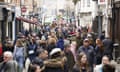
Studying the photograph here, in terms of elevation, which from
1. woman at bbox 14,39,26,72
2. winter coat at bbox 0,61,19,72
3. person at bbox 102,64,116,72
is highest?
person at bbox 102,64,116,72

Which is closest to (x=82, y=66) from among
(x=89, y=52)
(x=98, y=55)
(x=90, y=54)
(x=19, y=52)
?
(x=90, y=54)

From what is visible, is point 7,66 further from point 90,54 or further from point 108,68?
point 90,54

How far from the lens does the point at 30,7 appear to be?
69000 mm

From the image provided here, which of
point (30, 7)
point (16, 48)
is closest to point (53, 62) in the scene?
point (16, 48)

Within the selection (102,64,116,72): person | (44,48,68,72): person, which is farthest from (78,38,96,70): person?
(102,64,116,72): person

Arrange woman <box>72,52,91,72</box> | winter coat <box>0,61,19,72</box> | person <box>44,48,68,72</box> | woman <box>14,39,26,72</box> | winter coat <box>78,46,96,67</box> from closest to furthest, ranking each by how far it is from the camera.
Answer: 1. woman <box>72,52,91,72</box>
2. person <box>44,48,68,72</box>
3. winter coat <box>0,61,19,72</box>
4. winter coat <box>78,46,96,67</box>
5. woman <box>14,39,26,72</box>

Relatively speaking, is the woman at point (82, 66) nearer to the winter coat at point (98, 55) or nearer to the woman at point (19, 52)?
the winter coat at point (98, 55)

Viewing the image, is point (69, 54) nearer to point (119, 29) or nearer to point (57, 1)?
point (119, 29)

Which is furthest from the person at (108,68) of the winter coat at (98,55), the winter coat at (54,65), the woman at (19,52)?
the woman at (19,52)

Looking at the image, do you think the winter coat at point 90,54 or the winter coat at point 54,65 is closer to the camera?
the winter coat at point 54,65

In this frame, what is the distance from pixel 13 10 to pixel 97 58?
75.0ft

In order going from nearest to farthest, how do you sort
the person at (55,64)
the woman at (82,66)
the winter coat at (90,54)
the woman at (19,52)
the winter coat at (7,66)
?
1. the woman at (82,66)
2. the person at (55,64)
3. the winter coat at (7,66)
4. the winter coat at (90,54)
5. the woman at (19,52)

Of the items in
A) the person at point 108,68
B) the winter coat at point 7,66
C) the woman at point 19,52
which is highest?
the person at point 108,68

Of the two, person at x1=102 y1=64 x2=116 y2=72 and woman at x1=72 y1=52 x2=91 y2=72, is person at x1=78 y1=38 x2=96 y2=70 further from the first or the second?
person at x1=102 y1=64 x2=116 y2=72
